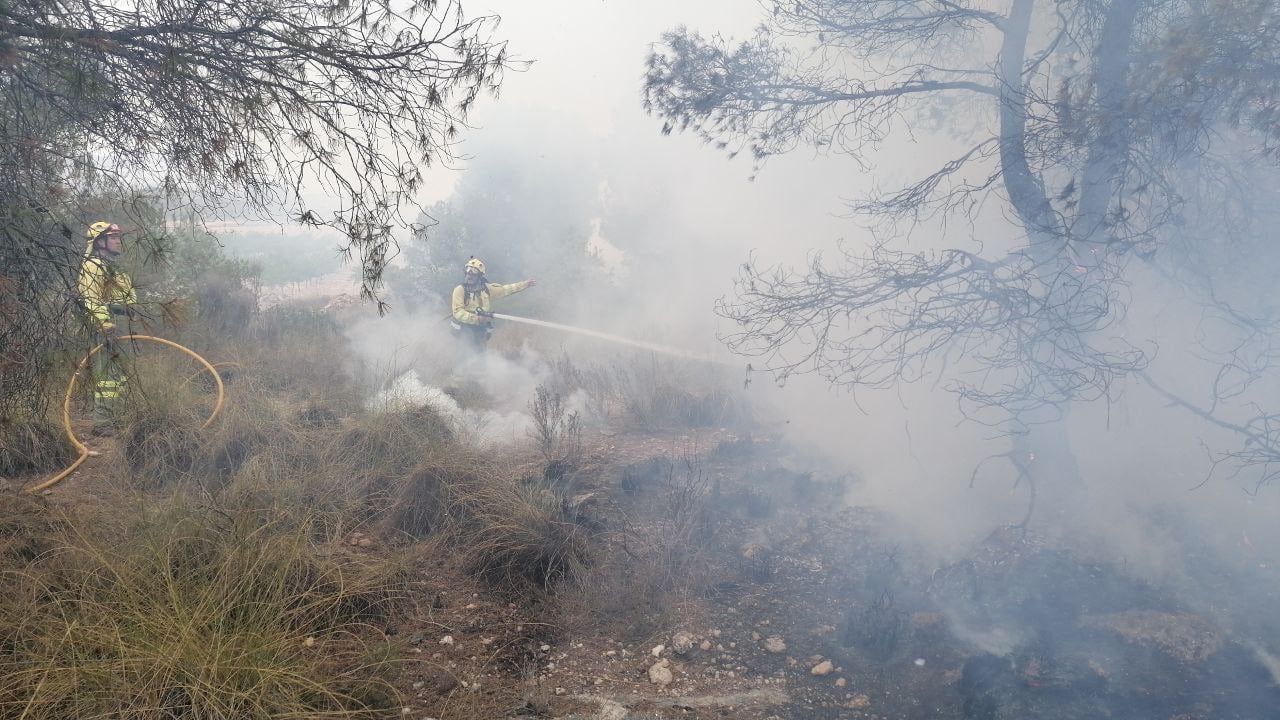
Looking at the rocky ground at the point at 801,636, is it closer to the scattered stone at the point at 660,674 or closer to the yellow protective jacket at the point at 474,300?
A: the scattered stone at the point at 660,674

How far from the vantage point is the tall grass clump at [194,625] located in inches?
94.3

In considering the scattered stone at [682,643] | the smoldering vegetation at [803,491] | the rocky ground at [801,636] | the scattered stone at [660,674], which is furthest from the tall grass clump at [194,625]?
the scattered stone at [682,643]

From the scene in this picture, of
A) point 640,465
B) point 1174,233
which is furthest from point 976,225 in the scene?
point 640,465

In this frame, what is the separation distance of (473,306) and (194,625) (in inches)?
291

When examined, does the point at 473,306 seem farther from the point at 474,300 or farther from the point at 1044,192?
the point at 1044,192

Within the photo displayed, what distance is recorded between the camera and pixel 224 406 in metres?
5.63

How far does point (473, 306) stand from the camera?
9836 mm

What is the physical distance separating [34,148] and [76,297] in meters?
0.60

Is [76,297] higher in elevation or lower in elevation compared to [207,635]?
higher

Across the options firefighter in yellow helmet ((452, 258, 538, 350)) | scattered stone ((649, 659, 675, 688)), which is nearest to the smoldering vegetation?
scattered stone ((649, 659, 675, 688))

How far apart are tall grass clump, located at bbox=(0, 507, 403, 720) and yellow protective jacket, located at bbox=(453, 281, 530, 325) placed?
236 inches

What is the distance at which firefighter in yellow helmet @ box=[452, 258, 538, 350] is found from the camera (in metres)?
9.58

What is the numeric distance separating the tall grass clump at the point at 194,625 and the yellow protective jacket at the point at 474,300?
19.7 feet

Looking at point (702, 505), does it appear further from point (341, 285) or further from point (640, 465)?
point (341, 285)
